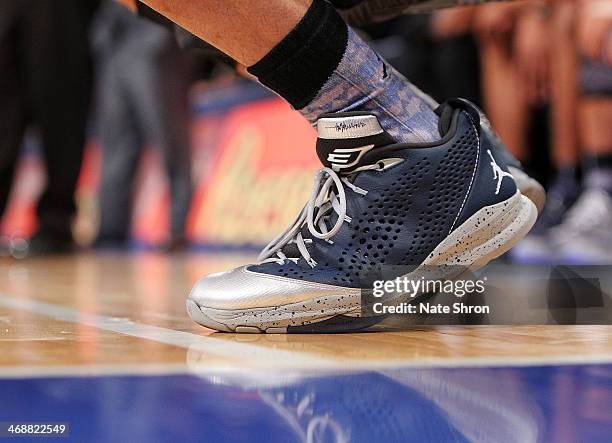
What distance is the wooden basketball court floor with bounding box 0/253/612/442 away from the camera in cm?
53

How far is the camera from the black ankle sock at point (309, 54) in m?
0.94

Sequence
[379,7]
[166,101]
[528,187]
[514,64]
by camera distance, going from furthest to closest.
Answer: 1. [166,101]
2. [514,64]
3. [379,7]
4. [528,187]

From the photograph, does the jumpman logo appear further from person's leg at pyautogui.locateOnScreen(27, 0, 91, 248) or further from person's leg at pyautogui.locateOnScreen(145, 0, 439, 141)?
person's leg at pyautogui.locateOnScreen(27, 0, 91, 248)

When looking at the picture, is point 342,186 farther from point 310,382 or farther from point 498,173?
point 310,382

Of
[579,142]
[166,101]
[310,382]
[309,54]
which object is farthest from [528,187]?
[166,101]

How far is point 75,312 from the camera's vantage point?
4.16 ft

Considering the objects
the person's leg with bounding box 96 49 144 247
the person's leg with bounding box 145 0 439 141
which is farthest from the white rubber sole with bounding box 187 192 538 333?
the person's leg with bounding box 96 49 144 247

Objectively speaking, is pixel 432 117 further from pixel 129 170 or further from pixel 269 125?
pixel 129 170

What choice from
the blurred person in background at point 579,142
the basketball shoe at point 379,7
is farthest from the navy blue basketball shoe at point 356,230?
the blurred person in background at point 579,142

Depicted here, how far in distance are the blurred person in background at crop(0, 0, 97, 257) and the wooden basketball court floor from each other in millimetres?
2389
